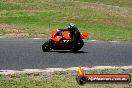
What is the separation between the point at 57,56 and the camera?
20234 millimetres

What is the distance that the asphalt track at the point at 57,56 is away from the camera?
1778cm

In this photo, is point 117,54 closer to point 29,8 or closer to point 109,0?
point 29,8

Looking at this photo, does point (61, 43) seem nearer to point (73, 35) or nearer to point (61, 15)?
point (73, 35)

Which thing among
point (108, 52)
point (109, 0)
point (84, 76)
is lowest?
point (109, 0)

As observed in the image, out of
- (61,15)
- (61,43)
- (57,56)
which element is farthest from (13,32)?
(61,15)

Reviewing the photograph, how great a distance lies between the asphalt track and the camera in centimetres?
1778

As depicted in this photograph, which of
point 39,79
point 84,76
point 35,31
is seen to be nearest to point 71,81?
point 39,79

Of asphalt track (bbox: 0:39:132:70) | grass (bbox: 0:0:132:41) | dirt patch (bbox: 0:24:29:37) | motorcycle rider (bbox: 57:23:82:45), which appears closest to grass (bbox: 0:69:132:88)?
asphalt track (bbox: 0:39:132:70)

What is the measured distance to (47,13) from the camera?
47.0 meters

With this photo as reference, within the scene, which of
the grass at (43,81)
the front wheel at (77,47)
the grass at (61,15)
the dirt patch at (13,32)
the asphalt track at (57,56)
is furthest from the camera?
the grass at (61,15)

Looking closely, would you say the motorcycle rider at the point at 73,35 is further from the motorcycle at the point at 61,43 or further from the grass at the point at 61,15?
the grass at the point at 61,15

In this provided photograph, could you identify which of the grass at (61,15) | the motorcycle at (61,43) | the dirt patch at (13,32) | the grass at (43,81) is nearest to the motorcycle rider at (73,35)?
the motorcycle at (61,43)

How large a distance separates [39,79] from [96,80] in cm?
411

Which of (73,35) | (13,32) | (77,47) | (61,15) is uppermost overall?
(73,35)
